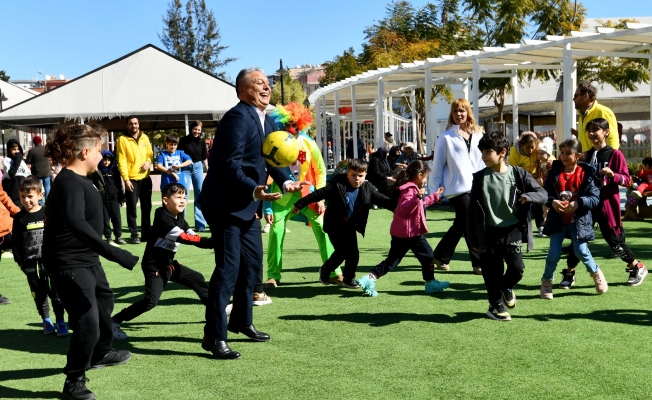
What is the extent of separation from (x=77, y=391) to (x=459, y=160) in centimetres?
509

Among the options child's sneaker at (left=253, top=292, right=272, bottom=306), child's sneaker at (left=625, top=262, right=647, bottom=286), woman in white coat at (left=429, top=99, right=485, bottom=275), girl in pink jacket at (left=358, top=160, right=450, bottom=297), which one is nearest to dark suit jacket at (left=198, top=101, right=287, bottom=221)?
child's sneaker at (left=253, top=292, right=272, bottom=306)

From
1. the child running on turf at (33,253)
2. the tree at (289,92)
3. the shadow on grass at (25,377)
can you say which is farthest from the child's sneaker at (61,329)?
the tree at (289,92)

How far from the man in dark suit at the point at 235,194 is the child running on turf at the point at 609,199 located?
3567 mm

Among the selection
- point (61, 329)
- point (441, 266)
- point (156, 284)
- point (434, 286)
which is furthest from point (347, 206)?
point (61, 329)

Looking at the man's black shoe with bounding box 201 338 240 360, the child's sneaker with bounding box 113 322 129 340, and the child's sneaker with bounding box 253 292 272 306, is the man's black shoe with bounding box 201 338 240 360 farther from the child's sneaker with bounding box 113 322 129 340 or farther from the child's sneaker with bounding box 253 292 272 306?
the child's sneaker with bounding box 253 292 272 306

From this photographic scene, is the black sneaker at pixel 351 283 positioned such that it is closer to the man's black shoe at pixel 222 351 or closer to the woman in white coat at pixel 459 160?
the woman in white coat at pixel 459 160

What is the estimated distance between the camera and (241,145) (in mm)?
5383

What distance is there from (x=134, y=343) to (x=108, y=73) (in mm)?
23926

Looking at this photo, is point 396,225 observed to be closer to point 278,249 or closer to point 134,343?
point 278,249

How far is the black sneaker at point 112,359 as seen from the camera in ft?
17.3

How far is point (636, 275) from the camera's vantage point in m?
7.68

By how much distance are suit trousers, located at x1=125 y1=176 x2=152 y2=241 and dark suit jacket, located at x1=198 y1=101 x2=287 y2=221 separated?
787 cm

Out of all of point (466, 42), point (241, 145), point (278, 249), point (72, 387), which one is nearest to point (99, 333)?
point (72, 387)

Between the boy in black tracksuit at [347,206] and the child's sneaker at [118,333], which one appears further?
the boy in black tracksuit at [347,206]
